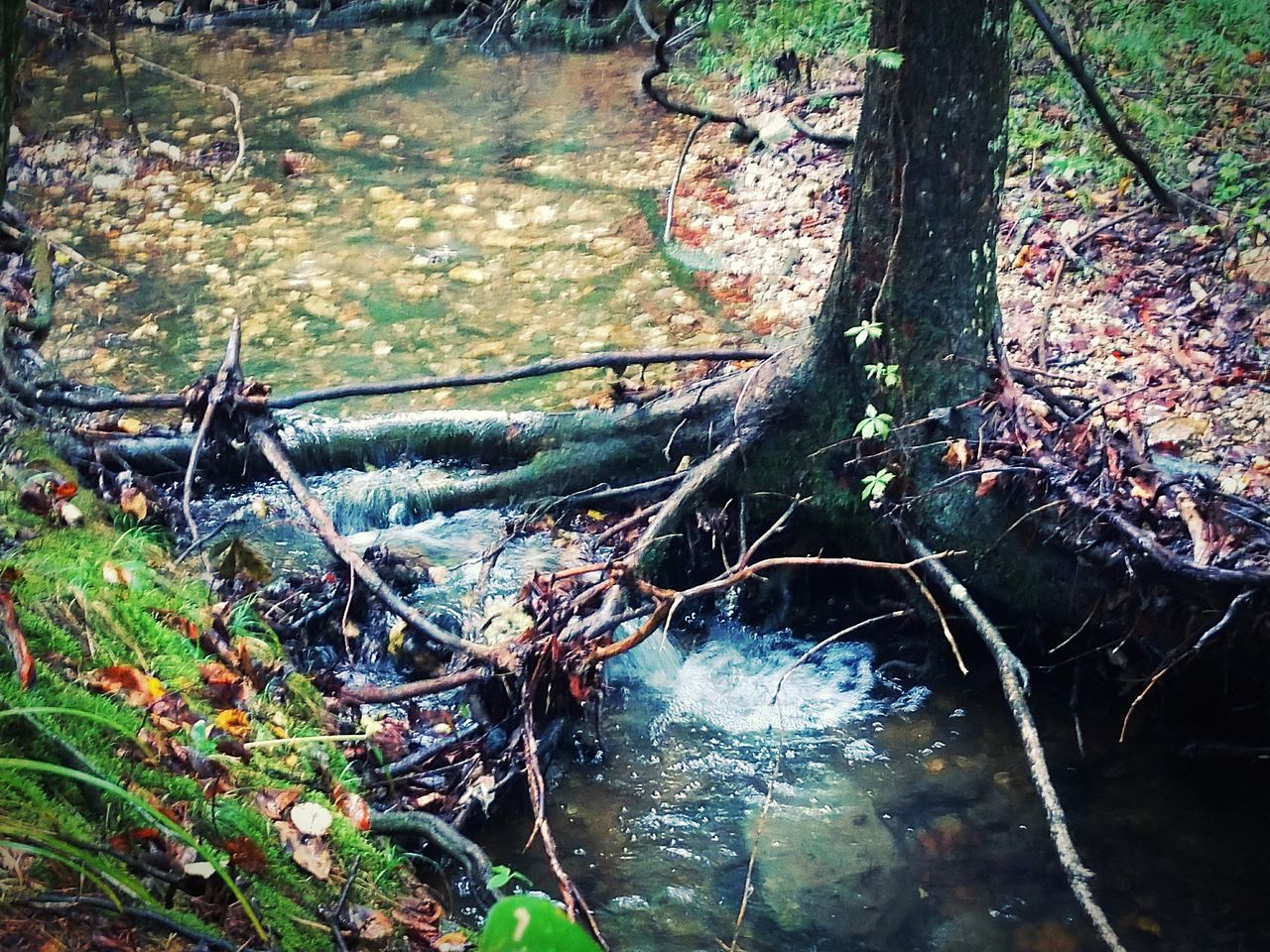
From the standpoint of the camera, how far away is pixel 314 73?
36.6ft

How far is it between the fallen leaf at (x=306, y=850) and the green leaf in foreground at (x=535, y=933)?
160 centimetres

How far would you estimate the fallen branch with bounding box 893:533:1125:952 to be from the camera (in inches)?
94.3

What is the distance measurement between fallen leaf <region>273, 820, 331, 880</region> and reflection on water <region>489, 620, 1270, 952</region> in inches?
36.7

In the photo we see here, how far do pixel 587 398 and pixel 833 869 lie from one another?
2.94 meters

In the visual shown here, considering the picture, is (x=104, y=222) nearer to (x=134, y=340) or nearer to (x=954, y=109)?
(x=134, y=340)

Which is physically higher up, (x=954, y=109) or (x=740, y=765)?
(x=954, y=109)

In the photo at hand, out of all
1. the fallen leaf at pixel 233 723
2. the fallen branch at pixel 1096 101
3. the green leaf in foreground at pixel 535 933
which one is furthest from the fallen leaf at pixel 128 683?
the fallen branch at pixel 1096 101

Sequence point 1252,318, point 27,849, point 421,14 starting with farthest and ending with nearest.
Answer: point 421,14 → point 1252,318 → point 27,849

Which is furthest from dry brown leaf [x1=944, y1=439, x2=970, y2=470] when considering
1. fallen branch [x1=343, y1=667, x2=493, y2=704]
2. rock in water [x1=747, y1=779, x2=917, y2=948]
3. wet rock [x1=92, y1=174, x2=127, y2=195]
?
wet rock [x1=92, y1=174, x2=127, y2=195]

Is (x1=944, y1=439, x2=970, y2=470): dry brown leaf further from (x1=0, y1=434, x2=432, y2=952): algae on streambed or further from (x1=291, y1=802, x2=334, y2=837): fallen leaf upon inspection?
(x1=291, y1=802, x2=334, y2=837): fallen leaf

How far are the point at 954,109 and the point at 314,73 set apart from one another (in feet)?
30.5

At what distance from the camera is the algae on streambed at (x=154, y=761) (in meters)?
1.99

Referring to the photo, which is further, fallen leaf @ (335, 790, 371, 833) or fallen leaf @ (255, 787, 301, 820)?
fallen leaf @ (335, 790, 371, 833)

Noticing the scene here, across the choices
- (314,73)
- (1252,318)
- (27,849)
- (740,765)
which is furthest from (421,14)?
(27,849)
